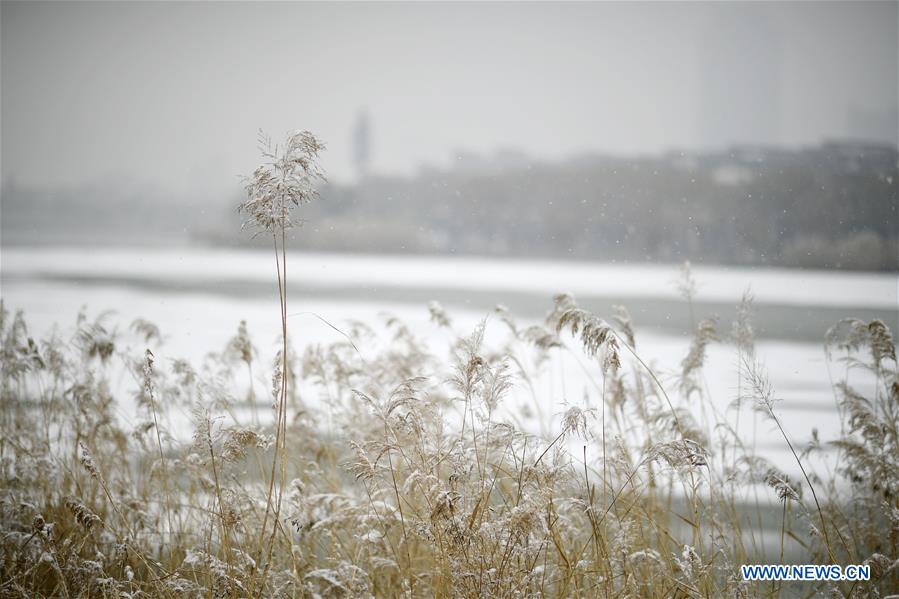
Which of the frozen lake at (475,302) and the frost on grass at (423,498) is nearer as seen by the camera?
the frost on grass at (423,498)

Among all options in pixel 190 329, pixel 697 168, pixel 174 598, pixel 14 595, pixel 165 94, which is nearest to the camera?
pixel 174 598

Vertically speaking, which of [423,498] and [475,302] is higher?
[475,302]

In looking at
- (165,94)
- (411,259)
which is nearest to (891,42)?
(411,259)

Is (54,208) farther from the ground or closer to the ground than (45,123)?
closer to the ground

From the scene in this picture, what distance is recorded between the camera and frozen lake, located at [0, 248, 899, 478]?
6492 mm

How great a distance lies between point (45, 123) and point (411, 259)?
1212cm

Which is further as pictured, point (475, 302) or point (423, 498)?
point (475, 302)

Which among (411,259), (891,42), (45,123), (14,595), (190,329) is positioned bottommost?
(14,595)

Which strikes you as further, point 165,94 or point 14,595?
point 165,94

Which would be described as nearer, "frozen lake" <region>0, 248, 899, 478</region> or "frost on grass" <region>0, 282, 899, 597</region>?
"frost on grass" <region>0, 282, 899, 597</region>

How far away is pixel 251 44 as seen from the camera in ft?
91.8

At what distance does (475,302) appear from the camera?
1224 centimetres

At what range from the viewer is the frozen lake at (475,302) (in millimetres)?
6492

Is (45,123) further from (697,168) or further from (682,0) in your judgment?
(682,0)
